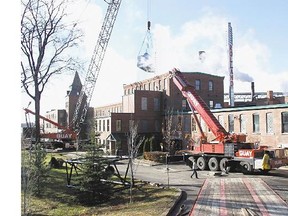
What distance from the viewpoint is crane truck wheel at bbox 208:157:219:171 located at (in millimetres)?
21828

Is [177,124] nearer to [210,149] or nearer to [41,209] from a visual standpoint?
[210,149]

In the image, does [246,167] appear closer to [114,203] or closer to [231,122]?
[114,203]

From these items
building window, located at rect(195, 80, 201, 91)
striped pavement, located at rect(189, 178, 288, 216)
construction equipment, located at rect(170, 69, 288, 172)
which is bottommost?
striped pavement, located at rect(189, 178, 288, 216)

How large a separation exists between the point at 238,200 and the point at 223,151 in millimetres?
11329

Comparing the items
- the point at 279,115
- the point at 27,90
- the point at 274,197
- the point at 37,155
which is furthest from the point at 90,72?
Answer: the point at 274,197

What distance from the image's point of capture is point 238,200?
10.3 metres

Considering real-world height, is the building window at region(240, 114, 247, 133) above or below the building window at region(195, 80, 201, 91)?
below

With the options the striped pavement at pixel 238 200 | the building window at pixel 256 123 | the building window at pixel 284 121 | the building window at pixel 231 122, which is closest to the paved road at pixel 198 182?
the striped pavement at pixel 238 200

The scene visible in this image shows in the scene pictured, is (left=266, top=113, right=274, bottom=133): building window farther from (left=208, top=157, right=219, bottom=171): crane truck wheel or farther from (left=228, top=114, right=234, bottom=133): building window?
(left=208, top=157, right=219, bottom=171): crane truck wheel

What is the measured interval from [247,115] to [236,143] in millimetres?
9823

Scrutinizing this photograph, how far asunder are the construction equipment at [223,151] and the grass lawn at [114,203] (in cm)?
688

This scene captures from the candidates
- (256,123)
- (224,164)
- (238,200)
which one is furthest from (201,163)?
(238,200)

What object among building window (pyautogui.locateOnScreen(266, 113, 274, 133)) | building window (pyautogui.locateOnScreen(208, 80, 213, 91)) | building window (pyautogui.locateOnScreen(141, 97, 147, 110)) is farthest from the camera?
building window (pyautogui.locateOnScreen(208, 80, 213, 91))

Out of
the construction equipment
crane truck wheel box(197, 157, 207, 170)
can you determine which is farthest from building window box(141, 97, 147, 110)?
crane truck wheel box(197, 157, 207, 170)
